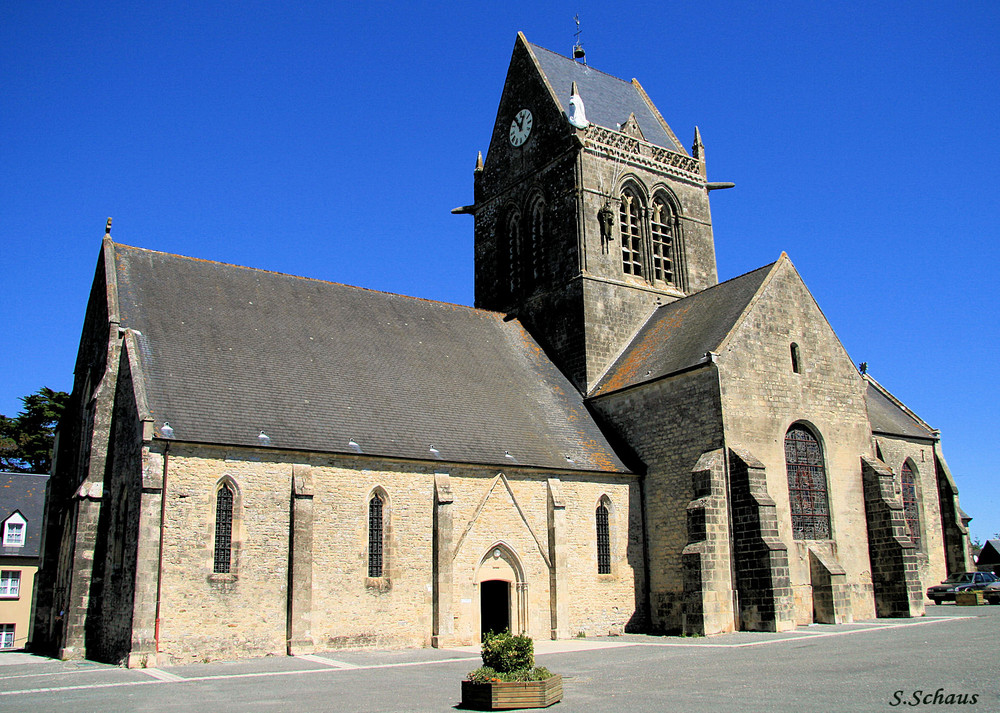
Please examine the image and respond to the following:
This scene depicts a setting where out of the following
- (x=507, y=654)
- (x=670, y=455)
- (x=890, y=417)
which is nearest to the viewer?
(x=507, y=654)

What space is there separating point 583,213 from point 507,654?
20935 millimetres

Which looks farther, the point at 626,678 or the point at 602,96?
the point at 602,96

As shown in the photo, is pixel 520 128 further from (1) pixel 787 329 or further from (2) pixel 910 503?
(2) pixel 910 503

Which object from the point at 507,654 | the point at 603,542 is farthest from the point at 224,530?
the point at 603,542

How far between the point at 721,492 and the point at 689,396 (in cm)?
307

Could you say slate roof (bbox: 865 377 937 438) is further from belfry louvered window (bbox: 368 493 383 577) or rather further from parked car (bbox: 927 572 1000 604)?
belfry louvered window (bbox: 368 493 383 577)

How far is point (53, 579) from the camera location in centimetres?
2336

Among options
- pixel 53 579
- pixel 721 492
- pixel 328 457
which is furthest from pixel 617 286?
pixel 53 579

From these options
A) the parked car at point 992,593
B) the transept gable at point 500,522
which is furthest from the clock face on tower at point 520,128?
the parked car at point 992,593

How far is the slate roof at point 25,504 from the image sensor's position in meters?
33.9

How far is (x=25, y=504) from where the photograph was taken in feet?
115

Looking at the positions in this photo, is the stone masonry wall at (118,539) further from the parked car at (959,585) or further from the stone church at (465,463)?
the parked car at (959,585)

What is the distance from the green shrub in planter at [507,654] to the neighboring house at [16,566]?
27508 mm

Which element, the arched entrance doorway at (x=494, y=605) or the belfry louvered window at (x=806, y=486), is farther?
the belfry louvered window at (x=806, y=486)
